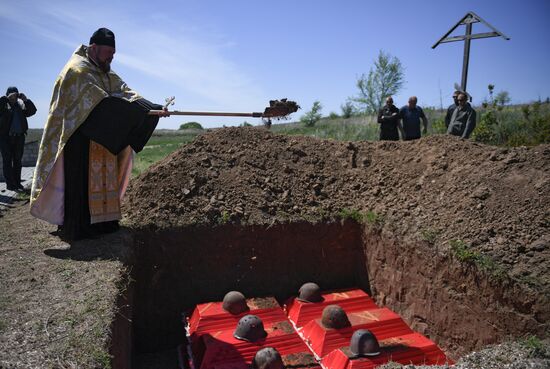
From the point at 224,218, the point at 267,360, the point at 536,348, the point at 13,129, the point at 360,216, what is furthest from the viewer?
the point at 13,129

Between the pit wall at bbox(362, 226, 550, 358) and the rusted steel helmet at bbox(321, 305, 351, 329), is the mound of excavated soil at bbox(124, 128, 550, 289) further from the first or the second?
the rusted steel helmet at bbox(321, 305, 351, 329)

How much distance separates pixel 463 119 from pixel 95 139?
678 centimetres

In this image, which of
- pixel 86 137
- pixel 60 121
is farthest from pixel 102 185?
pixel 60 121

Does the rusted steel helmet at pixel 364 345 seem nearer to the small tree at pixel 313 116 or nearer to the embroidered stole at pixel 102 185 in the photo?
the embroidered stole at pixel 102 185

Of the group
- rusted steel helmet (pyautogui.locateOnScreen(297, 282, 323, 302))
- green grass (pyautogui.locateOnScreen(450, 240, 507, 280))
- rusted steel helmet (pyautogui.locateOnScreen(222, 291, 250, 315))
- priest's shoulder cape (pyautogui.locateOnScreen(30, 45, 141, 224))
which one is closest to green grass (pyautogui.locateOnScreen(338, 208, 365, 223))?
rusted steel helmet (pyautogui.locateOnScreen(297, 282, 323, 302))

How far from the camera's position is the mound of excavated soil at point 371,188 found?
5109 millimetres

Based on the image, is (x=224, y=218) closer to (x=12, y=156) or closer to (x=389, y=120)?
(x=389, y=120)

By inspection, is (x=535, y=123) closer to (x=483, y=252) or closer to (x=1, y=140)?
(x=483, y=252)

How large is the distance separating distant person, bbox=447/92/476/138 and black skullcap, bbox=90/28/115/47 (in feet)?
21.1

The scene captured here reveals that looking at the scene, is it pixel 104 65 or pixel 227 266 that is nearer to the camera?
pixel 104 65

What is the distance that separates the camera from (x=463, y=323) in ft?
16.2

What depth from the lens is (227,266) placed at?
21.5 ft

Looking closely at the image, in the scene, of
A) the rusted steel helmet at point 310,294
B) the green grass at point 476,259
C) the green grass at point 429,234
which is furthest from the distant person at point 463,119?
the rusted steel helmet at point 310,294

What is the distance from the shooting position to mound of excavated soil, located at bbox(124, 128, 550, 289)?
5.11m
